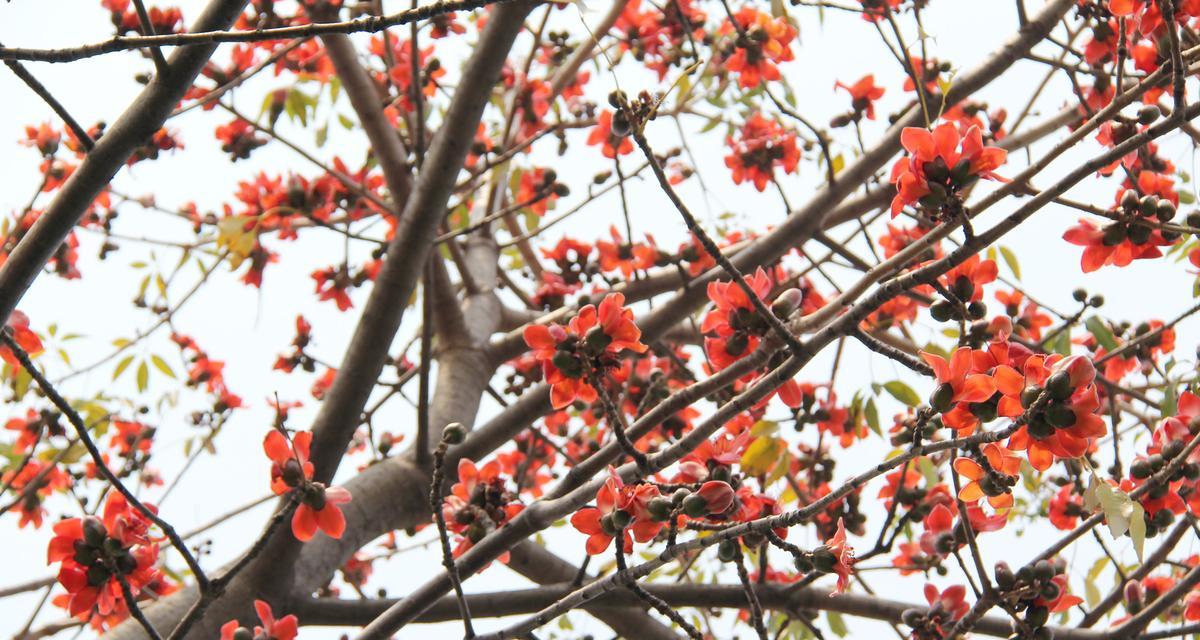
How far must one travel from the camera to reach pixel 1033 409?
1052 mm

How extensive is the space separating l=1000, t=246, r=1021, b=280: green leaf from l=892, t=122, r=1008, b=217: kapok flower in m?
1.35

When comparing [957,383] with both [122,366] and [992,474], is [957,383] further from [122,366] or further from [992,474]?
[122,366]

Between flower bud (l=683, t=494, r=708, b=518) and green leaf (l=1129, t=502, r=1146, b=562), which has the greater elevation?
flower bud (l=683, t=494, r=708, b=518)

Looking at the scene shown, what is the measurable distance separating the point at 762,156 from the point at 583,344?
60.8 inches

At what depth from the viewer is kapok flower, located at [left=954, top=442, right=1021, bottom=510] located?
1.13m

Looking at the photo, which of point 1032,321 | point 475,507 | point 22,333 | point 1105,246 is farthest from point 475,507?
point 1032,321

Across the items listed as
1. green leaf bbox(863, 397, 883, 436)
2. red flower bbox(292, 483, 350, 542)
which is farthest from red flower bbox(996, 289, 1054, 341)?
red flower bbox(292, 483, 350, 542)

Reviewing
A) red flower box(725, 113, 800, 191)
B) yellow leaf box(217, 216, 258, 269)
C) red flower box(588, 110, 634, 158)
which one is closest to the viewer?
yellow leaf box(217, 216, 258, 269)

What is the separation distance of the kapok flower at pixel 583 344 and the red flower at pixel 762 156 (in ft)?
4.86

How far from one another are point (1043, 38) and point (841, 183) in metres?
0.57

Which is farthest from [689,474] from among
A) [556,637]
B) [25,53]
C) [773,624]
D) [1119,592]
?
[556,637]

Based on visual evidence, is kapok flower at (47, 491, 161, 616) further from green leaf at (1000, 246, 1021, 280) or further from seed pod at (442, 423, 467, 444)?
green leaf at (1000, 246, 1021, 280)

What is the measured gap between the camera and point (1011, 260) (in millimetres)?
2482

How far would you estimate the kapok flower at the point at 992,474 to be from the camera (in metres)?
1.13
